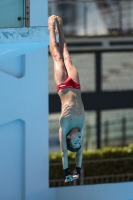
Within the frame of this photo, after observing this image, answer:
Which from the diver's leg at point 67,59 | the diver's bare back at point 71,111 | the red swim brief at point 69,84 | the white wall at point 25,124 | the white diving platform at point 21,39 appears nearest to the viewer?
the white diving platform at point 21,39

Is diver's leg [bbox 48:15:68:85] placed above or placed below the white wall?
above

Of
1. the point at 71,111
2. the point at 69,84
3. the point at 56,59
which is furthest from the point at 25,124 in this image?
the point at 71,111

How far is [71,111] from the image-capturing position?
37.8 ft

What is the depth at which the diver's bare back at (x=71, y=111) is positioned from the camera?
11.5 metres

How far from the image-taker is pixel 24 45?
37.3ft

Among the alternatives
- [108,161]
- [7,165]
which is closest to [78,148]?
[7,165]

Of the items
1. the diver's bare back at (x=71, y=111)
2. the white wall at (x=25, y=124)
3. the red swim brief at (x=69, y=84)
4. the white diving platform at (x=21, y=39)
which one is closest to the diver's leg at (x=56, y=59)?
the red swim brief at (x=69, y=84)

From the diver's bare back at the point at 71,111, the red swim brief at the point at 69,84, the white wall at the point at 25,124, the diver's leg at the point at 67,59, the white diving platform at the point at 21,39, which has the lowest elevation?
the white wall at the point at 25,124

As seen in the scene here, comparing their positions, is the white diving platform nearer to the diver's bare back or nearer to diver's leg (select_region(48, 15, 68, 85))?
diver's leg (select_region(48, 15, 68, 85))

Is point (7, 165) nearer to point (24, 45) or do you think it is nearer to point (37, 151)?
point (37, 151)

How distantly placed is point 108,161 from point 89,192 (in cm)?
515

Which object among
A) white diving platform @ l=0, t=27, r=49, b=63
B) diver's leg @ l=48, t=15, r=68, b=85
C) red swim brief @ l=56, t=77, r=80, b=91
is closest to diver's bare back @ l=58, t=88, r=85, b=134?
red swim brief @ l=56, t=77, r=80, b=91

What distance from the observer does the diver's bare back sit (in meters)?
11.5

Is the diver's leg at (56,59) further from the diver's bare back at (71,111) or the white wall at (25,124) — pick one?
the white wall at (25,124)
